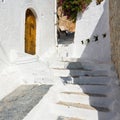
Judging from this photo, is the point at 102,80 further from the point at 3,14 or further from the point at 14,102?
the point at 3,14

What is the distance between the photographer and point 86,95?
270 inches

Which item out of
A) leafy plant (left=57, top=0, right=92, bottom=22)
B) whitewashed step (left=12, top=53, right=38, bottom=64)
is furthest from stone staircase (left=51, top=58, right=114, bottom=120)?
leafy plant (left=57, top=0, right=92, bottom=22)

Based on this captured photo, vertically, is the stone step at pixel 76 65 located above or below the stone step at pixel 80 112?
above

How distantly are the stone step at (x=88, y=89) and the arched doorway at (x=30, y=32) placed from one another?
3.27 m

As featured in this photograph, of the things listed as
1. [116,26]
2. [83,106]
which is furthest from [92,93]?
[116,26]

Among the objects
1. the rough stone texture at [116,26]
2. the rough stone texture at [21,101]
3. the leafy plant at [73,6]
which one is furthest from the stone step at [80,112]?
the leafy plant at [73,6]

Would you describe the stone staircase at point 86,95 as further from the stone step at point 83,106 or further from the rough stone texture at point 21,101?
the rough stone texture at point 21,101

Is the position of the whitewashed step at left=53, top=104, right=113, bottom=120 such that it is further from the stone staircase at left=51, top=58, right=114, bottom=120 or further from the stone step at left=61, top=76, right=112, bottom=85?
the stone step at left=61, top=76, right=112, bottom=85

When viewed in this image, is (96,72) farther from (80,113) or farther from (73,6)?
(73,6)

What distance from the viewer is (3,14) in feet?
26.9

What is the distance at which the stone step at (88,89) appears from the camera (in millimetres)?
7086

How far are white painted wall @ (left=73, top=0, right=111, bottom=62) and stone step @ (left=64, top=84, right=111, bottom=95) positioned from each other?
8.82 ft

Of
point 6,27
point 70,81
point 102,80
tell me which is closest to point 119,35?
point 102,80

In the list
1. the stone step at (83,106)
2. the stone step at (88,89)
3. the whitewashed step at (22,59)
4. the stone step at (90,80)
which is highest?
the whitewashed step at (22,59)
